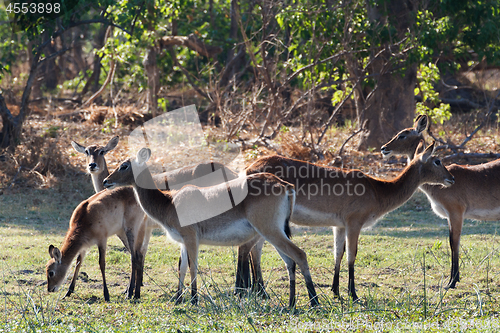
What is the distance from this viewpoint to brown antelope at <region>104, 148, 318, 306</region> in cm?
551

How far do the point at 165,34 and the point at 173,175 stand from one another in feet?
32.8

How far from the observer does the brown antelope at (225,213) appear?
5512mm

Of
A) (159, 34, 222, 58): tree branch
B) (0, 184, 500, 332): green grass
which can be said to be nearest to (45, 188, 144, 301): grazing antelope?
(0, 184, 500, 332): green grass

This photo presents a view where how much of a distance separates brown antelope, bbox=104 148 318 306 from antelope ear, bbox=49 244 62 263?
0.86 metres

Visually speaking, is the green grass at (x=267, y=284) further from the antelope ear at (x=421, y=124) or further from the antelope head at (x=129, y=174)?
the antelope ear at (x=421, y=124)

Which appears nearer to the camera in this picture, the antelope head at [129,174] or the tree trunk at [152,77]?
the antelope head at [129,174]

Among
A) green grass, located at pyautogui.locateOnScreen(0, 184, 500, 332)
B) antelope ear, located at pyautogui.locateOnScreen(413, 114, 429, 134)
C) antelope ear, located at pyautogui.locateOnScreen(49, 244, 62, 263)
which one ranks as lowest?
green grass, located at pyautogui.locateOnScreen(0, 184, 500, 332)

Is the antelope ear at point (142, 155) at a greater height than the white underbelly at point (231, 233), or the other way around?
the antelope ear at point (142, 155)

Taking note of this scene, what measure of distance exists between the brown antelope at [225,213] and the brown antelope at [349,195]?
30.4 inches

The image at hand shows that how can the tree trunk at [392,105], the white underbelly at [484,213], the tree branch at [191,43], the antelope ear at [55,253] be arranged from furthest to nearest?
the tree branch at [191,43], the tree trunk at [392,105], the white underbelly at [484,213], the antelope ear at [55,253]

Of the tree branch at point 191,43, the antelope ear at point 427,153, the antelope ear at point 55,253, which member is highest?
the tree branch at point 191,43

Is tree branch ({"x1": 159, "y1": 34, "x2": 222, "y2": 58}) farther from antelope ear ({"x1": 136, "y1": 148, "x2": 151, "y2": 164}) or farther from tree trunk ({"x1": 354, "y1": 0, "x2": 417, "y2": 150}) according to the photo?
antelope ear ({"x1": 136, "y1": 148, "x2": 151, "y2": 164})

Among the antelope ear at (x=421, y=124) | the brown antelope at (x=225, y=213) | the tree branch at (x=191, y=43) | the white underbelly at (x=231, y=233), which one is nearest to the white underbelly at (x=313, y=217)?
the brown antelope at (x=225, y=213)

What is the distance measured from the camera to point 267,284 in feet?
19.1
